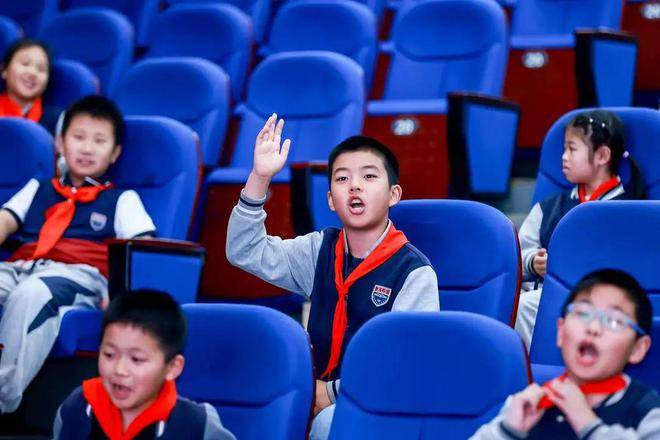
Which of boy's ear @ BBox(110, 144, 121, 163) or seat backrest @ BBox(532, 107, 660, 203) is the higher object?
seat backrest @ BBox(532, 107, 660, 203)

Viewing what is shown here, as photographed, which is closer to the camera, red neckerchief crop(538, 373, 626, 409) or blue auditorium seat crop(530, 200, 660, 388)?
red neckerchief crop(538, 373, 626, 409)

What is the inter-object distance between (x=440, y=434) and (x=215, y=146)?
1.09 m

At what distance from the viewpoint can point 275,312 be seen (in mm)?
1096

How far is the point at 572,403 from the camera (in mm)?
894

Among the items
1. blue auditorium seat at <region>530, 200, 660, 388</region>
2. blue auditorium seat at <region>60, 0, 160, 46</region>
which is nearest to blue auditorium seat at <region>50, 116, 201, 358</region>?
blue auditorium seat at <region>530, 200, 660, 388</region>

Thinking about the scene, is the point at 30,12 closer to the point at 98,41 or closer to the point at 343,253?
the point at 98,41

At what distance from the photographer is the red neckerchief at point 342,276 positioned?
121cm

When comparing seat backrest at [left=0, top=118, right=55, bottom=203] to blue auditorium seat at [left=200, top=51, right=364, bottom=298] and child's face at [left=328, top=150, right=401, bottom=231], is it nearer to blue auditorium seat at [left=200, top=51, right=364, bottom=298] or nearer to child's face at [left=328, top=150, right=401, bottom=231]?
blue auditorium seat at [left=200, top=51, right=364, bottom=298]

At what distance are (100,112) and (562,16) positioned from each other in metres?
1.07

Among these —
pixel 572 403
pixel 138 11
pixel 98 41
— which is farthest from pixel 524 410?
pixel 138 11

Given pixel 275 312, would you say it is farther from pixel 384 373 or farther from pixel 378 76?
pixel 378 76

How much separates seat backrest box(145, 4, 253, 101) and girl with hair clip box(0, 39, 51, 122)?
16.3 inches

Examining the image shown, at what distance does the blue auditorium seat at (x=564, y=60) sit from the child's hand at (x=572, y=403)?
1.15 meters

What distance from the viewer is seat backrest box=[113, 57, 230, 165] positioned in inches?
79.2
